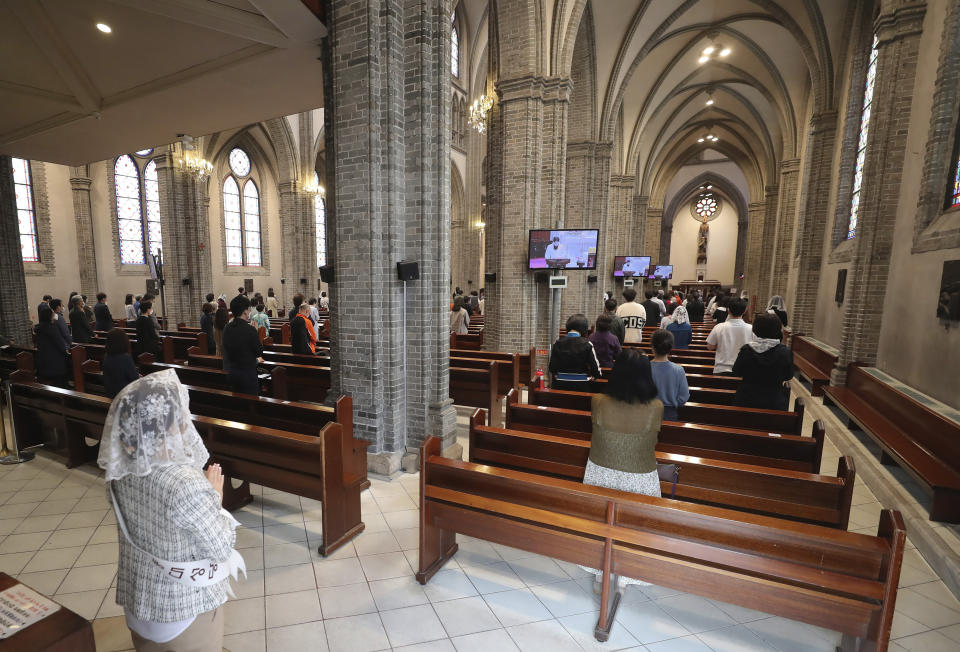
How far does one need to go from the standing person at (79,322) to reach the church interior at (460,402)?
0.05m

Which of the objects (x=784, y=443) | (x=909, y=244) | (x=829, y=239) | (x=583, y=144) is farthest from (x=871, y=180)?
(x=583, y=144)

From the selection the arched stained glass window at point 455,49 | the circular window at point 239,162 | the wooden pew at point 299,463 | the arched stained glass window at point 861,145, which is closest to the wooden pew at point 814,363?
the arched stained glass window at point 861,145

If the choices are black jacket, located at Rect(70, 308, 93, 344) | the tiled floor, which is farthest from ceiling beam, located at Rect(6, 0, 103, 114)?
the tiled floor

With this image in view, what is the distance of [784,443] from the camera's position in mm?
3596

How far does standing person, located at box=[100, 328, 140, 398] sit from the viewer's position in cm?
448

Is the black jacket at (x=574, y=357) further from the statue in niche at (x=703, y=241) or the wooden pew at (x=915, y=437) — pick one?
the statue in niche at (x=703, y=241)

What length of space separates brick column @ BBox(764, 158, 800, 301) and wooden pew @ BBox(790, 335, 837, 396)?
5.34 m

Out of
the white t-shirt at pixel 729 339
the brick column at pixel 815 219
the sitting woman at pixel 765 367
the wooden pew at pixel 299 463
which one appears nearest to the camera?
the wooden pew at pixel 299 463

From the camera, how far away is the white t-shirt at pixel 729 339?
5.36m

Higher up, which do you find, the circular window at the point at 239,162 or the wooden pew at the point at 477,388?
the circular window at the point at 239,162

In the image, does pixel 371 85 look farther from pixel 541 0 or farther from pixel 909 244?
pixel 909 244

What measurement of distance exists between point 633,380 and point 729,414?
245 centimetres

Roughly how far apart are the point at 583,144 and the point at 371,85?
9.93m

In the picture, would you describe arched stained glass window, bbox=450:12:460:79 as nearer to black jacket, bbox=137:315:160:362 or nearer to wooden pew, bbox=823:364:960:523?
black jacket, bbox=137:315:160:362
